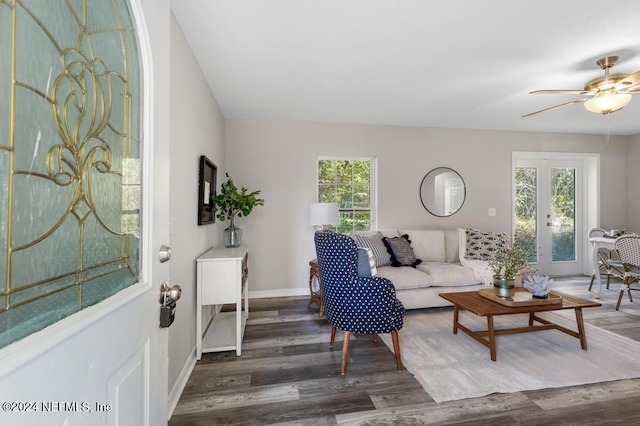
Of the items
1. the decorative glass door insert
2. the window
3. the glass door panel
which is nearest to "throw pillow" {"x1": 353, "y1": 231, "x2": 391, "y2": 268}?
the window

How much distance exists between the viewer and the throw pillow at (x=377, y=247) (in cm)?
344

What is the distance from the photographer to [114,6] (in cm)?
71

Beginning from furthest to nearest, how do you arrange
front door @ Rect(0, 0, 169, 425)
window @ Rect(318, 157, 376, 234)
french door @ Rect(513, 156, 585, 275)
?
1. french door @ Rect(513, 156, 585, 275)
2. window @ Rect(318, 157, 376, 234)
3. front door @ Rect(0, 0, 169, 425)

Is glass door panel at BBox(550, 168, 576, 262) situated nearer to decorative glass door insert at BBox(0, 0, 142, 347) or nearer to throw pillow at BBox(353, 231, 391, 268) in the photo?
throw pillow at BBox(353, 231, 391, 268)

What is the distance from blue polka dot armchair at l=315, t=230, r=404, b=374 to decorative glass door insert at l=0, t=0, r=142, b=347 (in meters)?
1.43

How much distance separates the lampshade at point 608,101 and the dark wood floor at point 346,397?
2.08 metres

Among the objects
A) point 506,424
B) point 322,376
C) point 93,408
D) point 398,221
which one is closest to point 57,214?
point 93,408

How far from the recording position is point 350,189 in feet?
13.6

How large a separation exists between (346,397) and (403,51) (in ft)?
8.35

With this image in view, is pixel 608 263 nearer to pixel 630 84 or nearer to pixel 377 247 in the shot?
pixel 630 84

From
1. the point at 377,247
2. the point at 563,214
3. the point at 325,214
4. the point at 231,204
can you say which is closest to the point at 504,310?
the point at 377,247

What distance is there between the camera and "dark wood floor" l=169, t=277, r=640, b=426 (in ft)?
5.20

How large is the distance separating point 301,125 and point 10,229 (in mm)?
3739

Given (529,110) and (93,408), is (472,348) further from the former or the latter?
(529,110)
